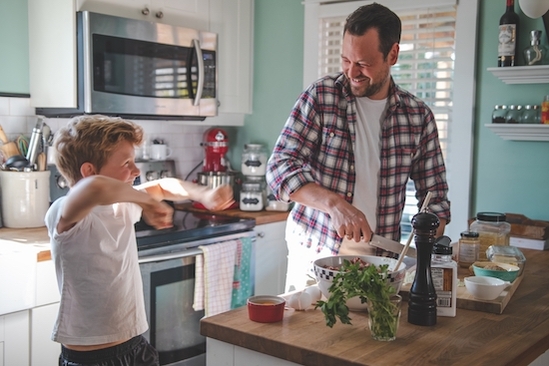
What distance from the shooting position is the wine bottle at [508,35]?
3145 millimetres

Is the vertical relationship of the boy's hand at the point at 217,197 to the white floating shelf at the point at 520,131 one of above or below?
below

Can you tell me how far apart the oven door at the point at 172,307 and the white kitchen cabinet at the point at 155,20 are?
86 cm

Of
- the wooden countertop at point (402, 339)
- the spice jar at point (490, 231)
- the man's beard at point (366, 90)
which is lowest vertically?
the wooden countertop at point (402, 339)

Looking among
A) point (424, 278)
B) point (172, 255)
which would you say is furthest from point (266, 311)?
point (172, 255)

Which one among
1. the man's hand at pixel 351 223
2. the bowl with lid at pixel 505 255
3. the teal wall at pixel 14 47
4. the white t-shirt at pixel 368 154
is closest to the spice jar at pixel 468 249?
the bowl with lid at pixel 505 255

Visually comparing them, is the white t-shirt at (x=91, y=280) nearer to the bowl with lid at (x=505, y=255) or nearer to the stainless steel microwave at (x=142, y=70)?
Answer: the bowl with lid at (x=505, y=255)

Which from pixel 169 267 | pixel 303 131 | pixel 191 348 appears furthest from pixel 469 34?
pixel 191 348

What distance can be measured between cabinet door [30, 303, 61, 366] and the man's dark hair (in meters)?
1.60

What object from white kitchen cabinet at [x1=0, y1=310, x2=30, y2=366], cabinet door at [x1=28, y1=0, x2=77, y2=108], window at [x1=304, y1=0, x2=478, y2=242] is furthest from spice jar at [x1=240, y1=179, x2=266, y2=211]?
white kitchen cabinet at [x1=0, y1=310, x2=30, y2=366]

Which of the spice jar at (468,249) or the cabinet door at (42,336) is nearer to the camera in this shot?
the spice jar at (468,249)

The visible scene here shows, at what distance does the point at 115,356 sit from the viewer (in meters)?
1.89

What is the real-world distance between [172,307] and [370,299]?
1.85m

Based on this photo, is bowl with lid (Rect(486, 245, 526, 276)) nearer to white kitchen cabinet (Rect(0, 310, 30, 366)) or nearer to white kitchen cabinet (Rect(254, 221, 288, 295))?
white kitchen cabinet (Rect(254, 221, 288, 295))

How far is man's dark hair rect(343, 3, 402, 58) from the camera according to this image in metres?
2.35
